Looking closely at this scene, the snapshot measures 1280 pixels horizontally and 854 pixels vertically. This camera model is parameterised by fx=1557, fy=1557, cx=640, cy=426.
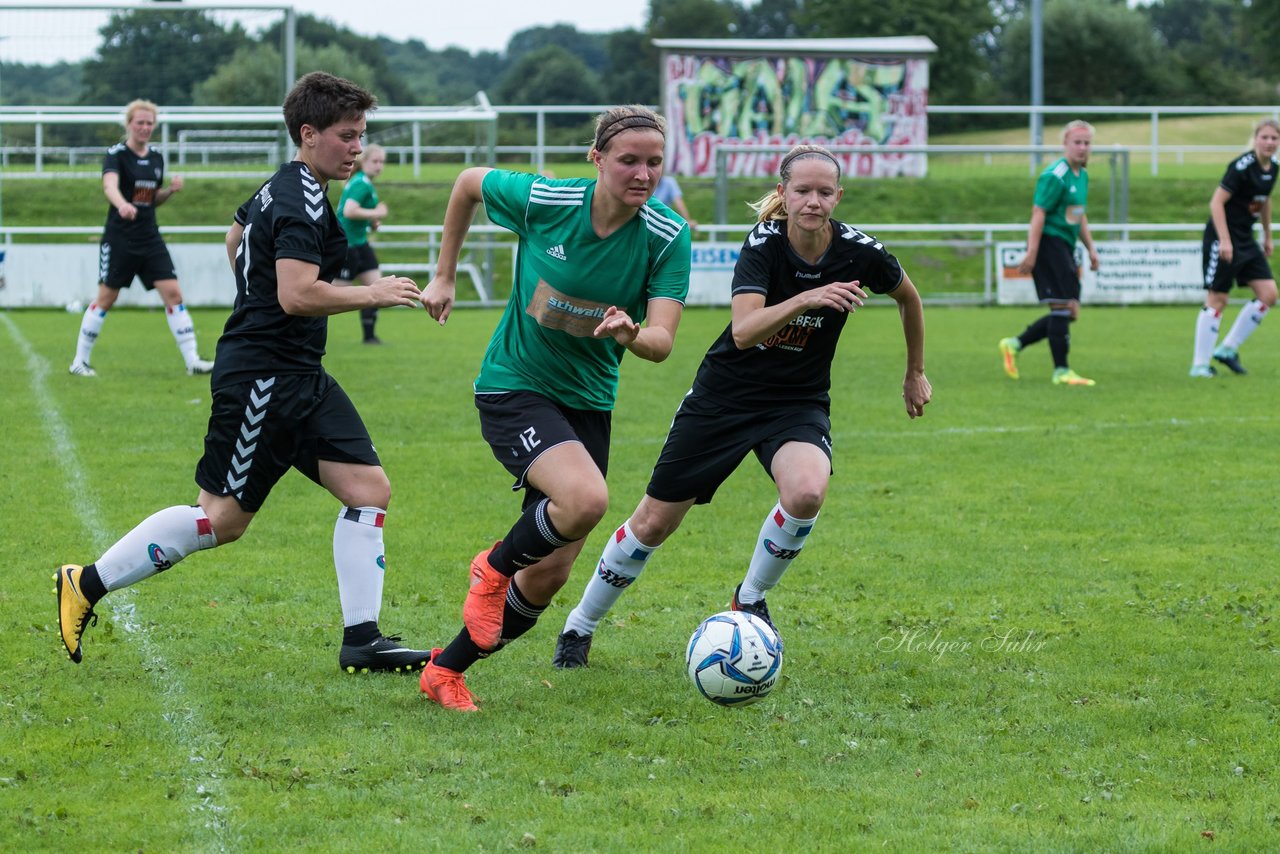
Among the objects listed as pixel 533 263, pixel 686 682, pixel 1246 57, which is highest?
pixel 1246 57

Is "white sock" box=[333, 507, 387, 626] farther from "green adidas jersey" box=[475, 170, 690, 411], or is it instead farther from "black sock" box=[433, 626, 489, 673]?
"green adidas jersey" box=[475, 170, 690, 411]

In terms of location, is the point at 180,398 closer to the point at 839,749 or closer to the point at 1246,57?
the point at 839,749

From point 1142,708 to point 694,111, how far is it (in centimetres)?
2888

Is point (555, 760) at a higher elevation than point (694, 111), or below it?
below

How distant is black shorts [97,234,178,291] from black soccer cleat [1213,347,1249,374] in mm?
8940

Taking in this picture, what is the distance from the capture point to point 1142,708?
4.77m

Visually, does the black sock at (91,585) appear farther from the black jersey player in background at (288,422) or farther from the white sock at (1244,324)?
the white sock at (1244,324)

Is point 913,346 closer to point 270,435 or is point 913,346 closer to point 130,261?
point 270,435

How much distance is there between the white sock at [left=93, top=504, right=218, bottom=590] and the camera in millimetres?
5113

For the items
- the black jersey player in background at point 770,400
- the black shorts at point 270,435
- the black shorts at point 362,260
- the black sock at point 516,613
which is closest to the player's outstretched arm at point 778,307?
the black jersey player in background at point 770,400

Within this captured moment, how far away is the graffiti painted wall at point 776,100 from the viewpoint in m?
32.6

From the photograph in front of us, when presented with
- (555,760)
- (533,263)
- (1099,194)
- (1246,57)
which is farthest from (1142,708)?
(1246,57)

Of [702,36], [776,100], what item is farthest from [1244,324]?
[702,36]

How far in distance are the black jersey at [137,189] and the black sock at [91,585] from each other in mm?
8161
